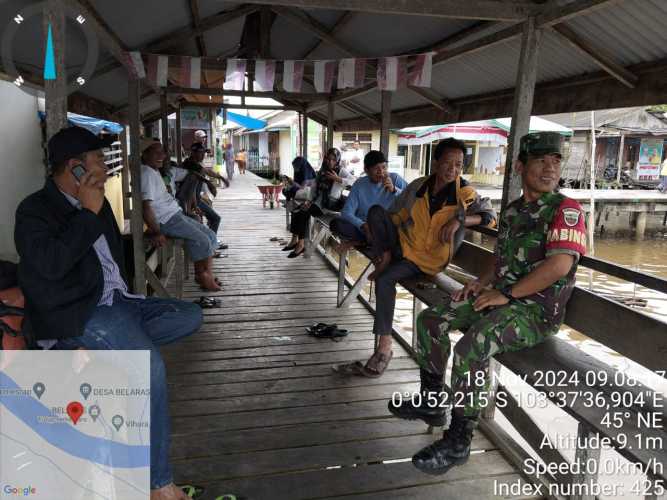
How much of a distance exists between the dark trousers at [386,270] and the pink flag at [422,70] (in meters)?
1.51

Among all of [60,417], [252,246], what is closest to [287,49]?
[252,246]

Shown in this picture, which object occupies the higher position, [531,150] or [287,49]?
[287,49]

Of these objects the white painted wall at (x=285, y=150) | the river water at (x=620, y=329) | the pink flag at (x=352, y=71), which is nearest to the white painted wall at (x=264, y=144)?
the white painted wall at (x=285, y=150)

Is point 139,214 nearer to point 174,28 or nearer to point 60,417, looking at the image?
point 174,28

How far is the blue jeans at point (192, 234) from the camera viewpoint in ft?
15.4

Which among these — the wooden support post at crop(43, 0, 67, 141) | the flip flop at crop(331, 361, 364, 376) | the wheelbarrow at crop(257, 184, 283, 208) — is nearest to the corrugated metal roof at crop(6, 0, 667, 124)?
the wooden support post at crop(43, 0, 67, 141)

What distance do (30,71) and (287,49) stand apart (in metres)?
3.72

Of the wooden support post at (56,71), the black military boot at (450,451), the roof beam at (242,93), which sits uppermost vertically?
the roof beam at (242,93)

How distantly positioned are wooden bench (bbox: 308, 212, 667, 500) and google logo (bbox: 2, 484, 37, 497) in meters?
2.06

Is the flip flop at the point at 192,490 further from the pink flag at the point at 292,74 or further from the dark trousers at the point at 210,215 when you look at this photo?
the dark trousers at the point at 210,215

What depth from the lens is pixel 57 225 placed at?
175cm

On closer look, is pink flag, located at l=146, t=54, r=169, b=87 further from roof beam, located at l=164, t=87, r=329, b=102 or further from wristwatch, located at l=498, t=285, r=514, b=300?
wristwatch, located at l=498, t=285, r=514, b=300

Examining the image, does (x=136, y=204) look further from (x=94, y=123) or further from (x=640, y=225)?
(x=640, y=225)

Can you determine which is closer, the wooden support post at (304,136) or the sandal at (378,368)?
the sandal at (378,368)
